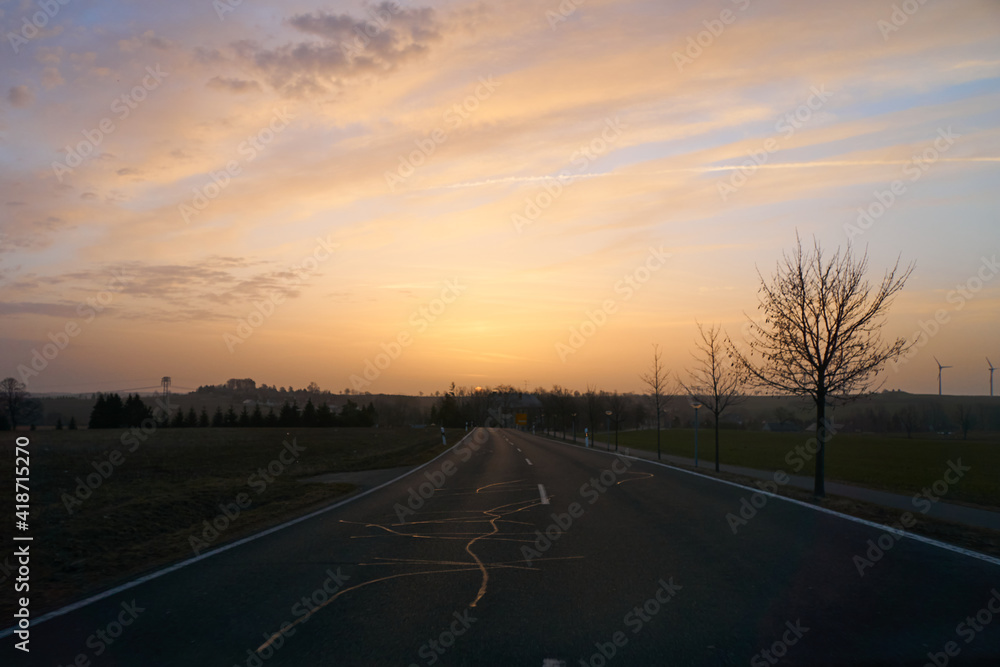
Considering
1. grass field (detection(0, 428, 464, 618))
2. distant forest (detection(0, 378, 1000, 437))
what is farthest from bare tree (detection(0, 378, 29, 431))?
grass field (detection(0, 428, 464, 618))

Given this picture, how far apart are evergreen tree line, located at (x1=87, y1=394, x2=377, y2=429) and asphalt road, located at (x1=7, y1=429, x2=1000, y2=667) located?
90554 mm

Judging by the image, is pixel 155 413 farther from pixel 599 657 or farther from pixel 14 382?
pixel 599 657

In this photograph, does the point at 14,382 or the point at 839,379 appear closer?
the point at 839,379

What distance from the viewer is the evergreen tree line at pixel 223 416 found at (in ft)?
280

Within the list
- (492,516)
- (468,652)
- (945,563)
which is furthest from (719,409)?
(468,652)

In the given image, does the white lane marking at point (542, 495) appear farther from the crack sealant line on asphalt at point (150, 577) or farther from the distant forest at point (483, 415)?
the distant forest at point (483, 415)

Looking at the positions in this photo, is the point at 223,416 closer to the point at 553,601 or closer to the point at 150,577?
the point at 150,577

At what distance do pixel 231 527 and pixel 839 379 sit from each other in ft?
49.7

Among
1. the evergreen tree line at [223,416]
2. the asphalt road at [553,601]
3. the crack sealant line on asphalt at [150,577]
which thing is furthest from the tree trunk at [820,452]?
the evergreen tree line at [223,416]

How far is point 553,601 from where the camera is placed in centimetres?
631

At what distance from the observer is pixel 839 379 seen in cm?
1642

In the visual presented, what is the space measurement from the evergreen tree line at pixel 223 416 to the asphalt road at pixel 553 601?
9055 centimetres

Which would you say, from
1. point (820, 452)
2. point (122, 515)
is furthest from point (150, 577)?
point (820, 452)

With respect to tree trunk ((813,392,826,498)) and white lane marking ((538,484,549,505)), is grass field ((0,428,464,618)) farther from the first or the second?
tree trunk ((813,392,826,498))
